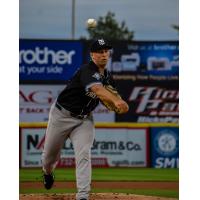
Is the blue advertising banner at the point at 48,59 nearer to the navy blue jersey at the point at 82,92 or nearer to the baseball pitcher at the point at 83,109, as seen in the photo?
the baseball pitcher at the point at 83,109

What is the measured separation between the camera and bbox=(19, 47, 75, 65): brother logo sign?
16.2 meters

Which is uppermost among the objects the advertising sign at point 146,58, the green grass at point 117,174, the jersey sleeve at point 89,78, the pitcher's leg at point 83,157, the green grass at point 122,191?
→ the advertising sign at point 146,58

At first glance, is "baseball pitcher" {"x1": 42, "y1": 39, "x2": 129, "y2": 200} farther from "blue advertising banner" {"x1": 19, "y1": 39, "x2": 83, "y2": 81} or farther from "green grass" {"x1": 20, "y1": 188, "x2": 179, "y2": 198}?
"blue advertising banner" {"x1": 19, "y1": 39, "x2": 83, "y2": 81}

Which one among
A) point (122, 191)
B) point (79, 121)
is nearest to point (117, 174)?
point (122, 191)

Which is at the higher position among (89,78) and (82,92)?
(89,78)

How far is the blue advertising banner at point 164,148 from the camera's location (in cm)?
1188

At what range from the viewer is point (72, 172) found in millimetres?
10602

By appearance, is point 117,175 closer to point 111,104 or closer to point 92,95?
point 92,95

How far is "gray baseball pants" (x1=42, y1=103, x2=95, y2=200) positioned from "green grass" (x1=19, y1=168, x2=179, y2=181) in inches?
148

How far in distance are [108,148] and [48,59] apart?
17.8 feet

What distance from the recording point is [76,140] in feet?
17.0

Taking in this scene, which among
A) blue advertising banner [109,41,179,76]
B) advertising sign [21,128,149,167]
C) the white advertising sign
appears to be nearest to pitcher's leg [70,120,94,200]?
advertising sign [21,128,149,167]

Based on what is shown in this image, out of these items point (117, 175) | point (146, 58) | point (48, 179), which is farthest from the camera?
point (146, 58)

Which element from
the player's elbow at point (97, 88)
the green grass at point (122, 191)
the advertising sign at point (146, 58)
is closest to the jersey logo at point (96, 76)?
the player's elbow at point (97, 88)
